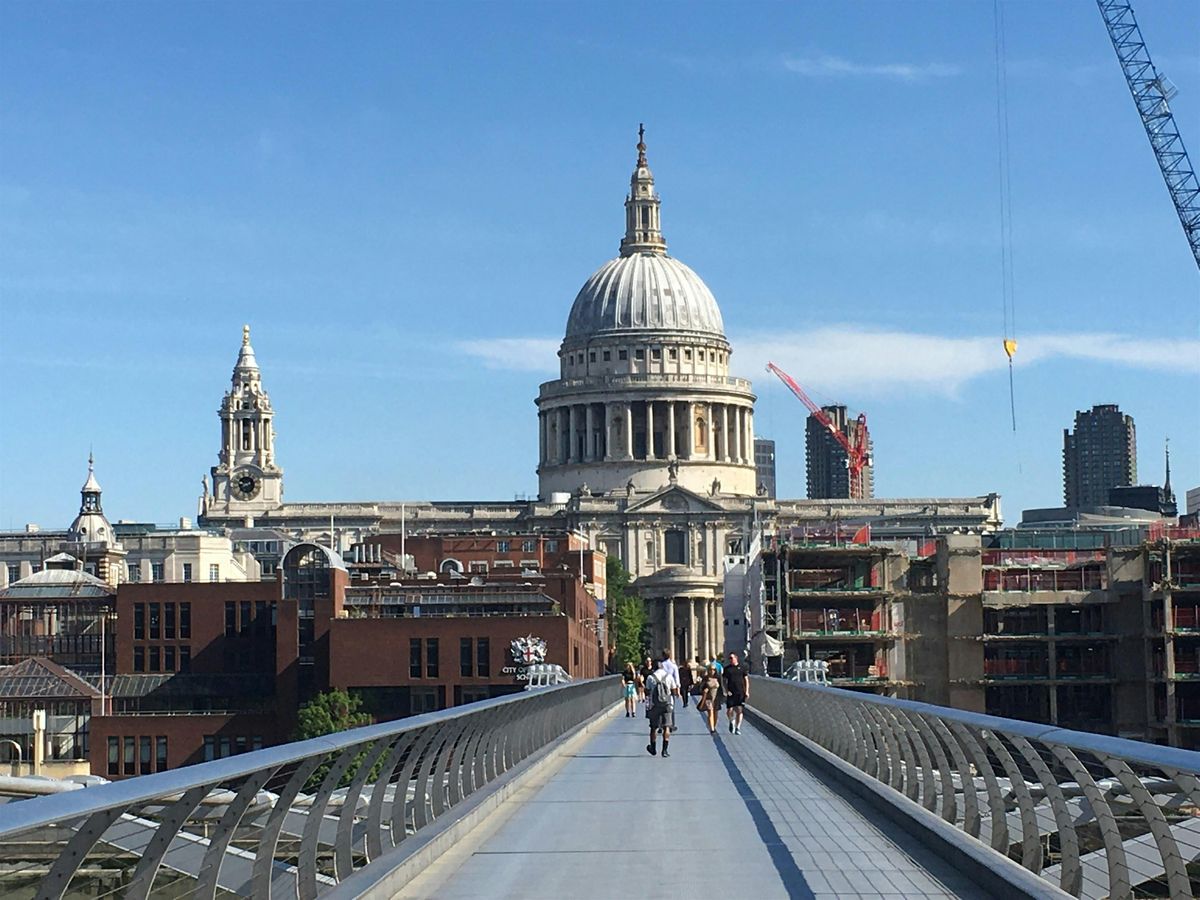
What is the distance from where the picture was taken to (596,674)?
149125 millimetres

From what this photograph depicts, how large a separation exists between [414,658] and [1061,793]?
318 ft

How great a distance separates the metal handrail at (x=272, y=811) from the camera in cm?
944

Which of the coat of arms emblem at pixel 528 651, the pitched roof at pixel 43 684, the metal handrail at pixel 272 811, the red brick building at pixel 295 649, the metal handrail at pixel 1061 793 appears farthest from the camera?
the pitched roof at pixel 43 684

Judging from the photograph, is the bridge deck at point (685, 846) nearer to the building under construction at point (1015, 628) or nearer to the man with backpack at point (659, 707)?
the man with backpack at point (659, 707)

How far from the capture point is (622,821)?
23516 mm

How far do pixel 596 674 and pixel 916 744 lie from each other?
126765 millimetres

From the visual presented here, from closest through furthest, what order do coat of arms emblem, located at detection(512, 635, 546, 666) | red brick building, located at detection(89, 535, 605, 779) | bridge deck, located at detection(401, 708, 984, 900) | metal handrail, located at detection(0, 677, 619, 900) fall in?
metal handrail, located at detection(0, 677, 619, 900) → bridge deck, located at detection(401, 708, 984, 900) → coat of arms emblem, located at detection(512, 635, 546, 666) → red brick building, located at detection(89, 535, 605, 779)

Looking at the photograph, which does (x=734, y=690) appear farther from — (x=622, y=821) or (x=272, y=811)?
(x=272, y=811)

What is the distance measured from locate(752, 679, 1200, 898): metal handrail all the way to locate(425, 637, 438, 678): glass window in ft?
283

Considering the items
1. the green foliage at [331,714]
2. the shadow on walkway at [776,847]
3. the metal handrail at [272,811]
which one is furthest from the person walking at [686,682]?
the metal handrail at [272,811]

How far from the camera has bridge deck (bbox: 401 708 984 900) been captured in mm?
17250

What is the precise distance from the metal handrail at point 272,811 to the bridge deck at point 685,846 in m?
0.68

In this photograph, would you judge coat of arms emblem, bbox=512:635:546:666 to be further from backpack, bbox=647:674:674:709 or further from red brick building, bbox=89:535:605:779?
backpack, bbox=647:674:674:709

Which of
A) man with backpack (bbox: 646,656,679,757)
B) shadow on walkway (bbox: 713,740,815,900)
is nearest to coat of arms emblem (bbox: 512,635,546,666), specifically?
man with backpack (bbox: 646,656,679,757)
